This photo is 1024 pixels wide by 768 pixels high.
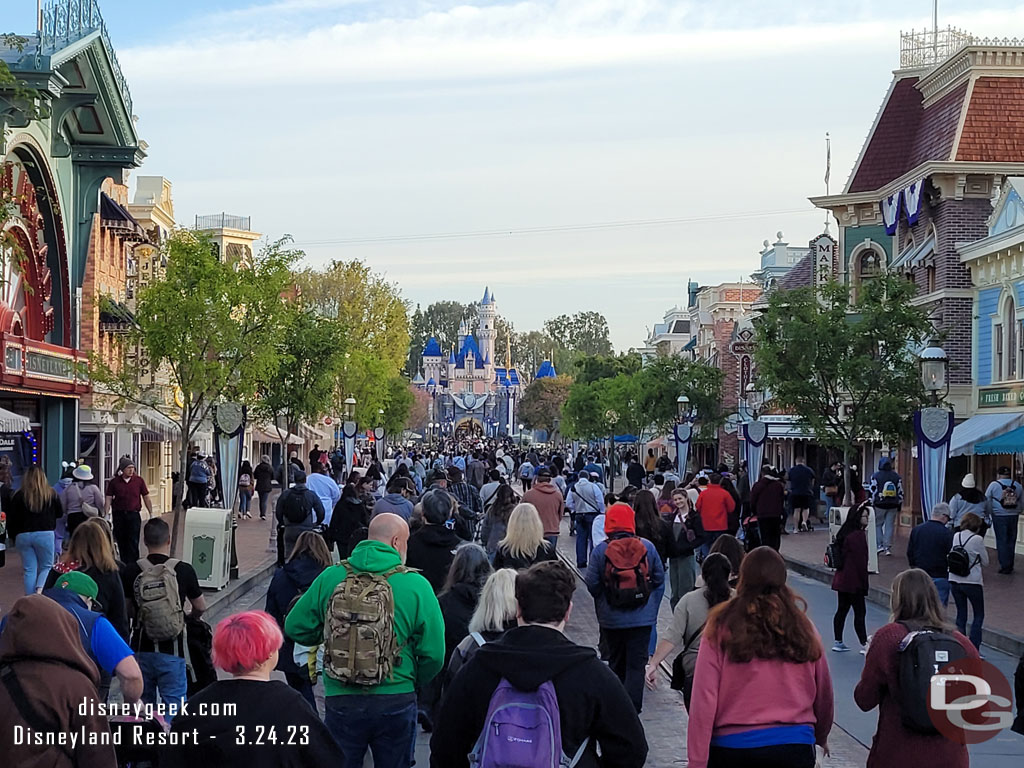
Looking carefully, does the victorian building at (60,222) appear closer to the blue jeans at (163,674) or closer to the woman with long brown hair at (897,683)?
the blue jeans at (163,674)

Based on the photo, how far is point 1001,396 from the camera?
31.2 meters

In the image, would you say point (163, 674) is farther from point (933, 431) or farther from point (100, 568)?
point (933, 431)

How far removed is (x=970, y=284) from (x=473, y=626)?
27796 mm

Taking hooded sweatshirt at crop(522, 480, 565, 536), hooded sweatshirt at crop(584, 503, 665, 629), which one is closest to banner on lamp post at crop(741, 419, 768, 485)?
hooded sweatshirt at crop(522, 480, 565, 536)

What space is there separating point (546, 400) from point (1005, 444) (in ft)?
343

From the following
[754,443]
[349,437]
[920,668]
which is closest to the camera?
[920,668]

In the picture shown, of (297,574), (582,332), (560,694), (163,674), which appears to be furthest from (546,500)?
(582,332)

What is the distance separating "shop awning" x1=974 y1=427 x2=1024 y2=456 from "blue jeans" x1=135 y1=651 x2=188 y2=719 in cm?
2080

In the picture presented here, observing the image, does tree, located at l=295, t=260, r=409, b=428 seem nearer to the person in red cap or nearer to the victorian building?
the victorian building

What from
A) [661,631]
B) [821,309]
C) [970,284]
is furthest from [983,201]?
[661,631]

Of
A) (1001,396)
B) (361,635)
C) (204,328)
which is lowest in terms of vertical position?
(361,635)

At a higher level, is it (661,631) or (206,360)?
(206,360)

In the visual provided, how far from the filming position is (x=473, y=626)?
766 cm

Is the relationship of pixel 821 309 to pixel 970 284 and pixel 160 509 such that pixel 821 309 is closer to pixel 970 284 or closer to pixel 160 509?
pixel 970 284
